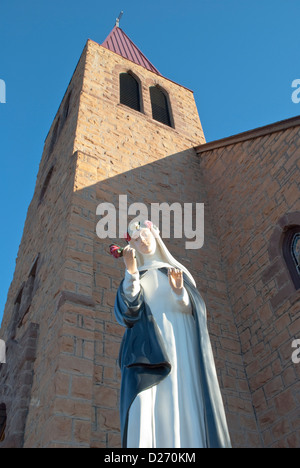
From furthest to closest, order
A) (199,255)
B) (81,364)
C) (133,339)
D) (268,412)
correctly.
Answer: (199,255), (268,412), (81,364), (133,339)

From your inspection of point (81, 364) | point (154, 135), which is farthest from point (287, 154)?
point (81, 364)

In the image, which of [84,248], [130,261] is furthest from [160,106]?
[130,261]

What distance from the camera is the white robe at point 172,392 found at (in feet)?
9.67

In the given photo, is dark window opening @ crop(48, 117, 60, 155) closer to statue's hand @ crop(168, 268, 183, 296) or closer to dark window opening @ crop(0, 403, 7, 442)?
dark window opening @ crop(0, 403, 7, 442)

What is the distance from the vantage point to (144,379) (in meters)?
3.20

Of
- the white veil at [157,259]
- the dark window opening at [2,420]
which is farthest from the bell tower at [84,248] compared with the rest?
the white veil at [157,259]

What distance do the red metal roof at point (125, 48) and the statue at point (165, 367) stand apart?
1281cm

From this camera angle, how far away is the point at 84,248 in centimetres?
646

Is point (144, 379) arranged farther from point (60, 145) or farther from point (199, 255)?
point (60, 145)

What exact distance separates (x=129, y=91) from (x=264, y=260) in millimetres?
7282

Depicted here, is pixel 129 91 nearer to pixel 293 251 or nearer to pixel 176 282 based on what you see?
pixel 293 251

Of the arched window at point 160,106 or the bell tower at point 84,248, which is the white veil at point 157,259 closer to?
the bell tower at point 84,248
